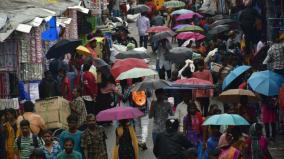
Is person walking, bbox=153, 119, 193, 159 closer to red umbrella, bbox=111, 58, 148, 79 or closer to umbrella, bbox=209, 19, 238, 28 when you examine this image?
red umbrella, bbox=111, 58, 148, 79

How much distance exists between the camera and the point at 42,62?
2295 cm

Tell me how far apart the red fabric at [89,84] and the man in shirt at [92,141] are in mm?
5853

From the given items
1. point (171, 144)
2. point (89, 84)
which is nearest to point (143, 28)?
point (89, 84)

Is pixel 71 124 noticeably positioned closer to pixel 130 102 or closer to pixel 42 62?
pixel 130 102

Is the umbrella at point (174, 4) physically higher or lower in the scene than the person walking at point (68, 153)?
higher

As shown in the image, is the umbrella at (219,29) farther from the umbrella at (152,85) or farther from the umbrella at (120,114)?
the umbrella at (120,114)

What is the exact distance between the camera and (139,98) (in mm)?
20938

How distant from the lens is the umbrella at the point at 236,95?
1819cm

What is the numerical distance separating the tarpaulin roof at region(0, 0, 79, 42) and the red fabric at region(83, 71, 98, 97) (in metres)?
1.58

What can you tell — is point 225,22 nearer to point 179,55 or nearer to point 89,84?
point 179,55

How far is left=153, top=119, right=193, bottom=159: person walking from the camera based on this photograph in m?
15.4

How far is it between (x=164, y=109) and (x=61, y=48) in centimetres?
584

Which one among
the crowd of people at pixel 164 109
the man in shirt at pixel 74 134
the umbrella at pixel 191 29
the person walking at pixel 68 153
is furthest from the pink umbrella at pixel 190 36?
the person walking at pixel 68 153

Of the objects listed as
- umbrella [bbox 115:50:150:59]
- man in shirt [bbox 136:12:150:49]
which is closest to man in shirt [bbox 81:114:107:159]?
umbrella [bbox 115:50:150:59]
